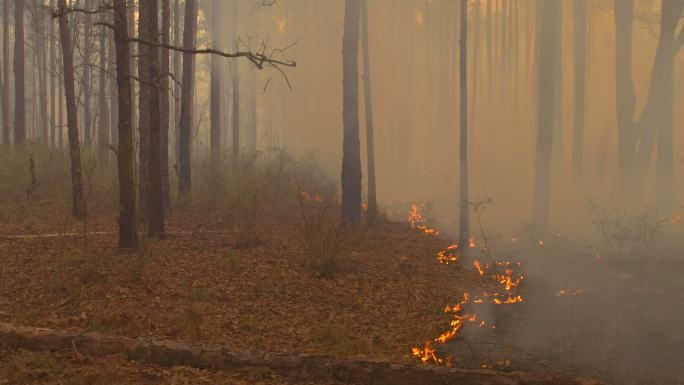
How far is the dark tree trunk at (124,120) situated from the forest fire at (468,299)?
188 inches

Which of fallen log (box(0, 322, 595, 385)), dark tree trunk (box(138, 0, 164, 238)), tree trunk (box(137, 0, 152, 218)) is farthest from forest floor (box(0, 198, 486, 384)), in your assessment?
tree trunk (box(137, 0, 152, 218))

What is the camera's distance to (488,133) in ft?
140

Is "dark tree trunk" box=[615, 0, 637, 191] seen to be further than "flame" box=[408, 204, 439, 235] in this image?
Yes

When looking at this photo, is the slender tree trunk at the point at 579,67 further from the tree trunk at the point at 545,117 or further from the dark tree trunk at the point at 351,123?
the dark tree trunk at the point at 351,123

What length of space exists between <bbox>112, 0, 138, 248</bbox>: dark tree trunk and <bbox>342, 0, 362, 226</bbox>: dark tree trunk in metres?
6.21

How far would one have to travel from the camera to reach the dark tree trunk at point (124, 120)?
810 centimetres

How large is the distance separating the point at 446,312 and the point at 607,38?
Answer: 4209 cm

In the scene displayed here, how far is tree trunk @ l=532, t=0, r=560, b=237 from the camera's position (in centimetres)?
1606

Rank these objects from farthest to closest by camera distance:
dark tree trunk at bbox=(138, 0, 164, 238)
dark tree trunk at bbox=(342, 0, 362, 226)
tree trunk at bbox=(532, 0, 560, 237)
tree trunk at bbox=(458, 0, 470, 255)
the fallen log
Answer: tree trunk at bbox=(532, 0, 560, 237), dark tree trunk at bbox=(342, 0, 362, 226), tree trunk at bbox=(458, 0, 470, 255), dark tree trunk at bbox=(138, 0, 164, 238), the fallen log

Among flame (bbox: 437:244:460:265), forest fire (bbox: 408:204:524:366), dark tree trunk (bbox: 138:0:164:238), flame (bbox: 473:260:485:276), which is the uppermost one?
dark tree trunk (bbox: 138:0:164:238)

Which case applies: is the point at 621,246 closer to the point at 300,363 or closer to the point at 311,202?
the point at 311,202

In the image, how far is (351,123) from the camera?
1397 cm

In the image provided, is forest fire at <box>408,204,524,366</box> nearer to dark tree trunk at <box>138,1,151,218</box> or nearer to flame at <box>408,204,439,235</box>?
flame at <box>408,204,439,235</box>

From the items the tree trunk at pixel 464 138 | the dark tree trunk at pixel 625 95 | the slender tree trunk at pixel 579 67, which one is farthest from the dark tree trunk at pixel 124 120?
the slender tree trunk at pixel 579 67
